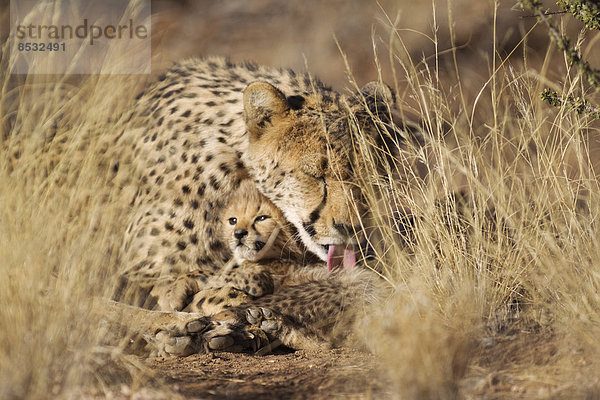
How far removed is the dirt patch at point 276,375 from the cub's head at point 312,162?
0.76 meters

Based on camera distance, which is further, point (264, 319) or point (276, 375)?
point (264, 319)

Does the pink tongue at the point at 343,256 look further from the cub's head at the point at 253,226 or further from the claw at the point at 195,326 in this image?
the claw at the point at 195,326

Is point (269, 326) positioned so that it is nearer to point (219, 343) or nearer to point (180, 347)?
point (219, 343)

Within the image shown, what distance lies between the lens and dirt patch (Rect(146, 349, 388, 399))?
300cm

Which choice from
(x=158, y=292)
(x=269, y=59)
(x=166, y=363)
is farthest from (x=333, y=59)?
(x=166, y=363)

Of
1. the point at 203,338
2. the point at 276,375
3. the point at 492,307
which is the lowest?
the point at 276,375

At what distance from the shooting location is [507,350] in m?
3.32

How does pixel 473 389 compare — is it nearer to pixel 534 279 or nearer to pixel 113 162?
pixel 534 279

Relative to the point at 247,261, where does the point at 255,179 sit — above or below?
above

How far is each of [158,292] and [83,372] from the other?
1543mm

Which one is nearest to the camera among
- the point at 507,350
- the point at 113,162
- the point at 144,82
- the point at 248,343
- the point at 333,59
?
the point at 507,350

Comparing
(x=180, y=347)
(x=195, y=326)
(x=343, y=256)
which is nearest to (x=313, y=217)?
(x=343, y=256)

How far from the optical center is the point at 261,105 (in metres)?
4.43

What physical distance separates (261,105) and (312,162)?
429 millimetres
